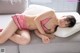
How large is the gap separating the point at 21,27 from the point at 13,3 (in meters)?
0.63

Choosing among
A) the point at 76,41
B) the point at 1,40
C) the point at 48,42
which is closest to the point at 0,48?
the point at 1,40

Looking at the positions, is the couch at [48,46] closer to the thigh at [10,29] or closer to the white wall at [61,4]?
the thigh at [10,29]

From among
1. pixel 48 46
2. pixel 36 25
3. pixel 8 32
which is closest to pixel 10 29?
pixel 8 32

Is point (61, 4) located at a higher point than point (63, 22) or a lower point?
higher

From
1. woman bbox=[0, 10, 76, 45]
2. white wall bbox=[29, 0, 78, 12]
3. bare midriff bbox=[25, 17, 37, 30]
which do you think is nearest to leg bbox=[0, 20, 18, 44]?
woman bbox=[0, 10, 76, 45]

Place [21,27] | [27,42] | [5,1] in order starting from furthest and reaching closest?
[5,1] < [21,27] < [27,42]

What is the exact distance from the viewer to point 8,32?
1622 mm

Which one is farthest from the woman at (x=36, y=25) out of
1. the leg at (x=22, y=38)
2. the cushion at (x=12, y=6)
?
the cushion at (x=12, y=6)

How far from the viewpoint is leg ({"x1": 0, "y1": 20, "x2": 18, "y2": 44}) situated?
5.21ft

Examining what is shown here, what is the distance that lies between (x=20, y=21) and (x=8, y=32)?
0.52ft

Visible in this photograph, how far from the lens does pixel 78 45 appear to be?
1644 mm

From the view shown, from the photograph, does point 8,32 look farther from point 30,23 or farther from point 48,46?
point 48,46

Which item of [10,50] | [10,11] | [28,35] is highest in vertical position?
[10,11]

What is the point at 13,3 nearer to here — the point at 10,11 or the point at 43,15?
the point at 10,11
